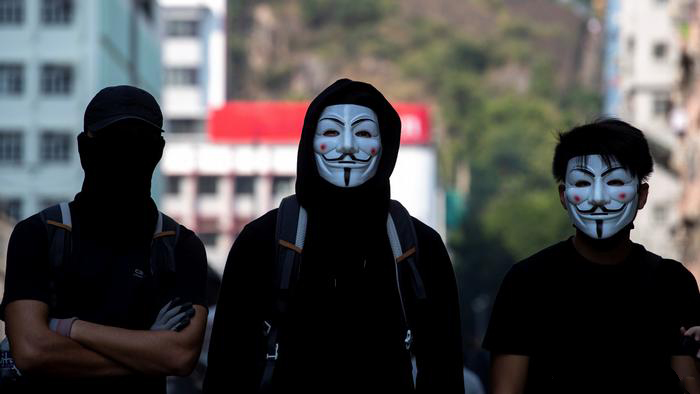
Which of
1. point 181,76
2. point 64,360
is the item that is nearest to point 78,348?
point 64,360

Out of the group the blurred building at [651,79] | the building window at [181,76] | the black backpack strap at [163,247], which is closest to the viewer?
the black backpack strap at [163,247]

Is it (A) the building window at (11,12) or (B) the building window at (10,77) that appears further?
(B) the building window at (10,77)

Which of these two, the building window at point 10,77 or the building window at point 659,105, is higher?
the building window at point 10,77

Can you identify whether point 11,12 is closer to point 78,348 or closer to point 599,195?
point 599,195

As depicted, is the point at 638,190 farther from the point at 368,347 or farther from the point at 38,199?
the point at 38,199

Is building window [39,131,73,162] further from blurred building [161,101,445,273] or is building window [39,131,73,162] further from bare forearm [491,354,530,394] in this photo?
bare forearm [491,354,530,394]

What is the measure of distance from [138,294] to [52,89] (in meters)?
67.1

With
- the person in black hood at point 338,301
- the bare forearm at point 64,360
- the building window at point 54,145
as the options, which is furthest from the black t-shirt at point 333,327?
the building window at point 54,145

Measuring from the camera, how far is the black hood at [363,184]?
24.3ft

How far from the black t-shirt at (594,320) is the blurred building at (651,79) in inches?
3046

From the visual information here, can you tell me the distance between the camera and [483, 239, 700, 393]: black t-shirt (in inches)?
301

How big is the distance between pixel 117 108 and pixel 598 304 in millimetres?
2377

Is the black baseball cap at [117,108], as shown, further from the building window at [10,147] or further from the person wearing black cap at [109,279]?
the building window at [10,147]

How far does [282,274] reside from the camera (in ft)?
23.9
